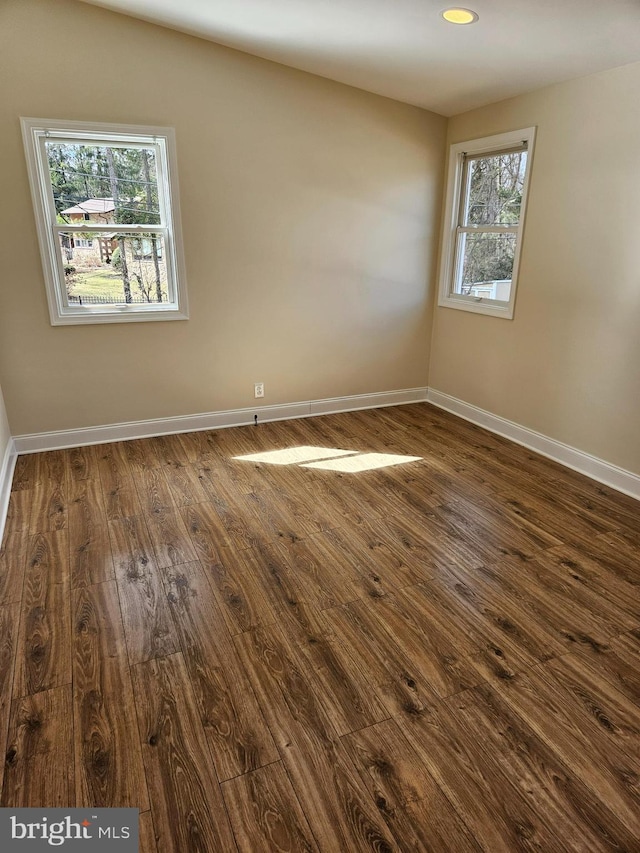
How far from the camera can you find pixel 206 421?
4.44m

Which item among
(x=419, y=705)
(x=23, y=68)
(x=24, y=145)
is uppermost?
(x=23, y=68)

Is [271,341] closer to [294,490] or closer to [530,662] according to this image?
[294,490]

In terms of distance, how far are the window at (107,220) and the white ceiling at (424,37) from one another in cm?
79

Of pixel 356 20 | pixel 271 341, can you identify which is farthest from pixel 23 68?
pixel 271 341

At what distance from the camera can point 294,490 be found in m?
3.44

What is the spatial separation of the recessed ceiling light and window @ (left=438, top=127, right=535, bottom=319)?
46.2 inches

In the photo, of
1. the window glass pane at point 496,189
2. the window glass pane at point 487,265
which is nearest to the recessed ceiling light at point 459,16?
the window glass pane at point 496,189

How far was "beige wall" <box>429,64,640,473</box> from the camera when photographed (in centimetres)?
323

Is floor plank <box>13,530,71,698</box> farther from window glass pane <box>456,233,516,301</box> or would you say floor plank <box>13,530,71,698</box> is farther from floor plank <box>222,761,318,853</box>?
window glass pane <box>456,233,516,301</box>

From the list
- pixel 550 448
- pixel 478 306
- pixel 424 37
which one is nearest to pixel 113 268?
pixel 424 37

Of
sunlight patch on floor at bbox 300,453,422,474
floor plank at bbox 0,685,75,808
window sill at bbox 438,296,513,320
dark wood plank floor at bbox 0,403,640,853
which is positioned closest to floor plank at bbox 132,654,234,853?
dark wood plank floor at bbox 0,403,640,853

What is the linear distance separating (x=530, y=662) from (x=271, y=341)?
3.12 meters

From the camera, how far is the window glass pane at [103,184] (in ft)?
11.8

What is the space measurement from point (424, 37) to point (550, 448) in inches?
108
